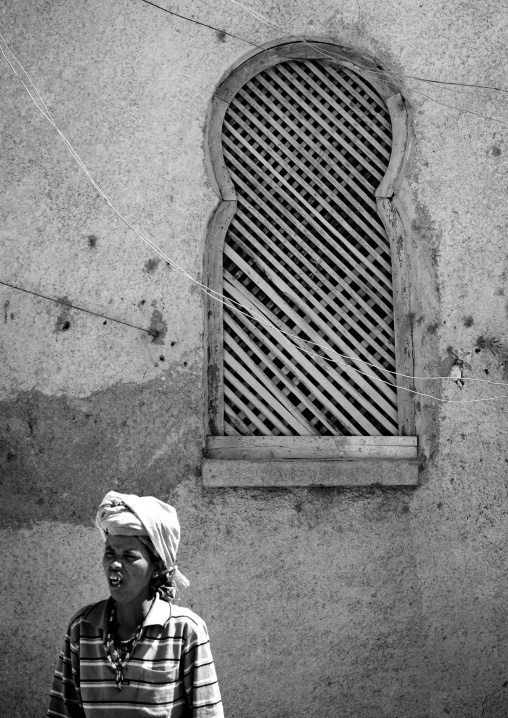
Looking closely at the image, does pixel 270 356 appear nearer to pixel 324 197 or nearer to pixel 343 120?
pixel 324 197

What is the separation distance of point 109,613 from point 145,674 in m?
0.28

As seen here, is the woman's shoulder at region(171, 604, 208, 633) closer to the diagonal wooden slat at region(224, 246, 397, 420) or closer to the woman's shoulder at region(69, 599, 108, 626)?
the woman's shoulder at region(69, 599, 108, 626)

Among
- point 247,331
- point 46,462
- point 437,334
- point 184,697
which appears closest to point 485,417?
point 437,334

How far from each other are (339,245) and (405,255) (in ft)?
1.44

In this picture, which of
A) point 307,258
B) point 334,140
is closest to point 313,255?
point 307,258

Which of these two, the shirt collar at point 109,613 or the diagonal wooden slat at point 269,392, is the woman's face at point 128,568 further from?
the diagonal wooden slat at point 269,392

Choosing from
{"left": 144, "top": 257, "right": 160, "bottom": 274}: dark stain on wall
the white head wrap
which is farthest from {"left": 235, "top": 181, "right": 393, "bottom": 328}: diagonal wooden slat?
the white head wrap

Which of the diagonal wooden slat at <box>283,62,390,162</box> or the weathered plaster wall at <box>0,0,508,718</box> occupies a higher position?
the diagonal wooden slat at <box>283,62,390,162</box>

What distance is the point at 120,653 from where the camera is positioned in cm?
327

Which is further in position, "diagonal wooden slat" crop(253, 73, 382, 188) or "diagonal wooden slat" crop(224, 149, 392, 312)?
"diagonal wooden slat" crop(253, 73, 382, 188)

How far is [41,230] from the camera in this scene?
17.8ft

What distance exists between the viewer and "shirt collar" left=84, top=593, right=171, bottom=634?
3.30 metres

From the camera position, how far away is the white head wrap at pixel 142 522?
337 cm

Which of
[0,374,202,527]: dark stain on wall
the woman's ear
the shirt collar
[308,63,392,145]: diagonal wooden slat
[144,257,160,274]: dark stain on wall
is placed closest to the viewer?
the shirt collar
